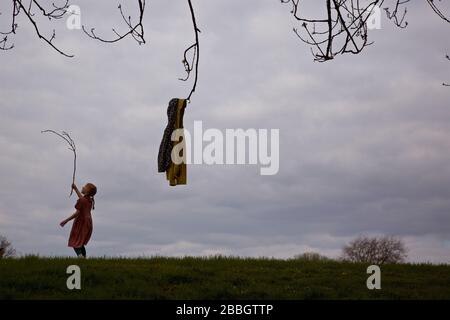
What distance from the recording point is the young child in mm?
14758

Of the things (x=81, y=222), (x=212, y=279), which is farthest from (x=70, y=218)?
(x=212, y=279)

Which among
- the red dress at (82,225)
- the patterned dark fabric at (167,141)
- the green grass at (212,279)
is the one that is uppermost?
the patterned dark fabric at (167,141)

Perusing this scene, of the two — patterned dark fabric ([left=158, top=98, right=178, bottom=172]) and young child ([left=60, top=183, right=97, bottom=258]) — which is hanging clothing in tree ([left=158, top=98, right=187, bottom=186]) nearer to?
patterned dark fabric ([left=158, top=98, right=178, bottom=172])

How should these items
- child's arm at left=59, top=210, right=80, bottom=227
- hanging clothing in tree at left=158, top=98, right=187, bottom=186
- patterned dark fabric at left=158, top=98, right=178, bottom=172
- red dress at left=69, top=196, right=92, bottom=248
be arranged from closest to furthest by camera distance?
hanging clothing in tree at left=158, top=98, right=187, bottom=186 → patterned dark fabric at left=158, top=98, right=178, bottom=172 → child's arm at left=59, top=210, right=80, bottom=227 → red dress at left=69, top=196, right=92, bottom=248

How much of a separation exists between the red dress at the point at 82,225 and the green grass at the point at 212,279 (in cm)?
95

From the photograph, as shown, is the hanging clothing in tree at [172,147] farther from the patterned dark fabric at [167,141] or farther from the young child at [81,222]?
the young child at [81,222]

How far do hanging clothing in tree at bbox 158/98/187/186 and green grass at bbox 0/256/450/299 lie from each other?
92.2 inches

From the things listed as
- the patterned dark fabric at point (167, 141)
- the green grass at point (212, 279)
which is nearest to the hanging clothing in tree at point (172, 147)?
the patterned dark fabric at point (167, 141)

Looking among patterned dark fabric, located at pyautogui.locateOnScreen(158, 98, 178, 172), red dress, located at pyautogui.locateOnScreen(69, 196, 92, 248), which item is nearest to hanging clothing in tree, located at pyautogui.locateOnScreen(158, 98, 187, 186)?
patterned dark fabric, located at pyautogui.locateOnScreen(158, 98, 178, 172)

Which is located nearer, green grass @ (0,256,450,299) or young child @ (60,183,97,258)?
green grass @ (0,256,450,299)

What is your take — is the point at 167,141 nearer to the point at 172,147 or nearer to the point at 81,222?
the point at 172,147

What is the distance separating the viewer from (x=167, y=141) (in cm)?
894

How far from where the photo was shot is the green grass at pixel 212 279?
35.2 ft
